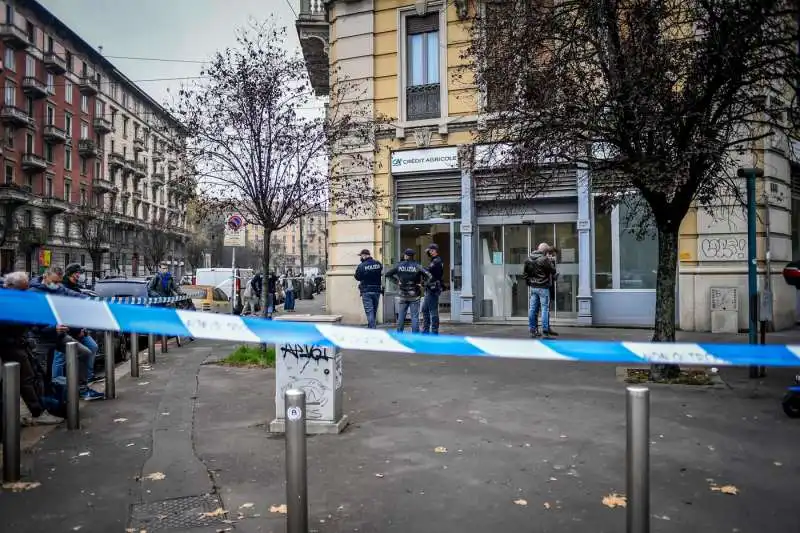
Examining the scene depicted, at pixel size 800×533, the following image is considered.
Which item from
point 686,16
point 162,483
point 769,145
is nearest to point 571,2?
point 686,16

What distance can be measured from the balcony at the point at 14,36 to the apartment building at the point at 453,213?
42.7 m

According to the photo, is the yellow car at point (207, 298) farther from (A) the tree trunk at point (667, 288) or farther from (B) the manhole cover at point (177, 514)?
(B) the manhole cover at point (177, 514)

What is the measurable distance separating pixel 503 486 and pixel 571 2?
627 centimetres

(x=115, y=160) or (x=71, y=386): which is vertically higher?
(x=115, y=160)

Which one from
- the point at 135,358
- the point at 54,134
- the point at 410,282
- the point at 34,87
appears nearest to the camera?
the point at 135,358

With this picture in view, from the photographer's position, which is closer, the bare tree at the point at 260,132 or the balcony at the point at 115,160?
the bare tree at the point at 260,132

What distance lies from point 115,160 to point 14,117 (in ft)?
58.1

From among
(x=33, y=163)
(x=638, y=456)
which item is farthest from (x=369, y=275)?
(x=33, y=163)

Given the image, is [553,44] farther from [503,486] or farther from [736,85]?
[503,486]

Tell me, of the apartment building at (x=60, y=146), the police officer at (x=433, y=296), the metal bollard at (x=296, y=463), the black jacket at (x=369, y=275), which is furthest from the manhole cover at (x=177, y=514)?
the apartment building at (x=60, y=146)

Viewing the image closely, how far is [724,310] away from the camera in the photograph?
13.1m

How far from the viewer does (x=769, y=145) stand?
44.6ft

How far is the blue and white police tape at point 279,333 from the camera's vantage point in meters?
3.45

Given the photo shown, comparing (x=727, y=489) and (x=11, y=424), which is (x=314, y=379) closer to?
(x=11, y=424)
